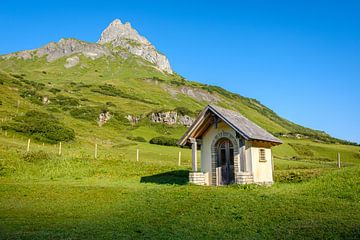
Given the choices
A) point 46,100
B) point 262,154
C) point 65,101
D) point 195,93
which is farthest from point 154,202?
point 195,93

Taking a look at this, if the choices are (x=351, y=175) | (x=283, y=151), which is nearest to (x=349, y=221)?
(x=351, y=175)

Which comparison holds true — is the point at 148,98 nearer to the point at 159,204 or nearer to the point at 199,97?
the point at 199,97

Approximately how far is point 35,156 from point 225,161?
20438 millimetres

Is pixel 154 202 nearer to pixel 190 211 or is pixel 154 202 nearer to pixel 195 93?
pixel 190 211

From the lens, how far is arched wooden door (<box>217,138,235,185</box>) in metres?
24.9

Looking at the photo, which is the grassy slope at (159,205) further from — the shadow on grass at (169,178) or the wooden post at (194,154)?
the wooden post at (194,154)

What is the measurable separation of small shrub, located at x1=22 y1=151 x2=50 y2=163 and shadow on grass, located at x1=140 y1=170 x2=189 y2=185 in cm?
1203

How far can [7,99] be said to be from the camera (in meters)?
77.8

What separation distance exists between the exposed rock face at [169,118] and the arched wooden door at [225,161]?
68782mm

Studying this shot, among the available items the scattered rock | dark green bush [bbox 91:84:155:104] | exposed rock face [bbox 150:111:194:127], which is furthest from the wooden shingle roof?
dark green bush [bbox 91:84:155:104]

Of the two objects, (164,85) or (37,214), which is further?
(164,85)

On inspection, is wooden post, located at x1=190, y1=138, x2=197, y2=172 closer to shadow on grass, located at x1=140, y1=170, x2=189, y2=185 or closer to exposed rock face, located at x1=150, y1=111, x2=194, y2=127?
shadow on grass, located at x1=140, y1=170, x2=189, y2=185

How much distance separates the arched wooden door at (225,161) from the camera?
81.6ft

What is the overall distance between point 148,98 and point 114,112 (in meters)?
42.1
